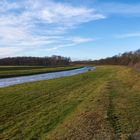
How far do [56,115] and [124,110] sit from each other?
398 centimetres

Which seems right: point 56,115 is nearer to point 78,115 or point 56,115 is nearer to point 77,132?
point 78,115

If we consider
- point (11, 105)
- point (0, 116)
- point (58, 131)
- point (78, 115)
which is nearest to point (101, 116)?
point (78, 115)

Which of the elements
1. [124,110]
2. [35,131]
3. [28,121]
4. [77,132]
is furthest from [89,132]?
[124,110]

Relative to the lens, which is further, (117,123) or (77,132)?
(117,123)

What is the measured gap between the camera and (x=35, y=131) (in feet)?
39.1

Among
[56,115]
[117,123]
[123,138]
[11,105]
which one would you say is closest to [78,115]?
[56,115]

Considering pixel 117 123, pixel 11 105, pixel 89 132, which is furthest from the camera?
pixel 11 105

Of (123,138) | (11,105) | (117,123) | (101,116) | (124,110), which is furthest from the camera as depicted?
(11,105)

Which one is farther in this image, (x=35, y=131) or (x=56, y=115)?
(x=56, y=115)

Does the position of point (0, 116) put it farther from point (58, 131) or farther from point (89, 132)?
point (89, 132)

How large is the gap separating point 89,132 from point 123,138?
5.13ft

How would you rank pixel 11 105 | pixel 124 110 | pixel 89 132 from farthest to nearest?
pixel 11 105 < pixel 124 110 < pixel 89 132

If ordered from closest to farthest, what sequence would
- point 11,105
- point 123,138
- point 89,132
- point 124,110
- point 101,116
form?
point 123,138
point 89,132
point 101,116
point 124,110
point 11,105

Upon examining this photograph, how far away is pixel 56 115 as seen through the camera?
15000 mm
